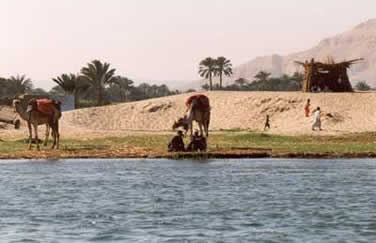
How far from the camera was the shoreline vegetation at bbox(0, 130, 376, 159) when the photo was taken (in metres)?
45.8

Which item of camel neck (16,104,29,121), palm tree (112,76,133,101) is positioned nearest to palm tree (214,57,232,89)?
palm tree (112,76,133,101)

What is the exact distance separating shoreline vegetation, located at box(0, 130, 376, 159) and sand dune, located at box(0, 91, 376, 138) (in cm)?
1034

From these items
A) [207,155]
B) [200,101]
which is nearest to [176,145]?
[207,155]

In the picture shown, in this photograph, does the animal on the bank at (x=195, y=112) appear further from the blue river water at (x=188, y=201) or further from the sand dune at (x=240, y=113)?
the sand dune at (x=240, y=113)

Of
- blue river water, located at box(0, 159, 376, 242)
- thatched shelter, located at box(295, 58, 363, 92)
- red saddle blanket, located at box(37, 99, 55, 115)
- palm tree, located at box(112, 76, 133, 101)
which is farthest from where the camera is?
palm tree, located at box(112, 76, 133, 101)

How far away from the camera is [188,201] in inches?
1153

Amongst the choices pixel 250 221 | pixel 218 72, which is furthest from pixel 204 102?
pixel 218 72

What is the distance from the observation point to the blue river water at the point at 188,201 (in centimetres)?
2297

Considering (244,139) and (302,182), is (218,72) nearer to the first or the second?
(244,139)

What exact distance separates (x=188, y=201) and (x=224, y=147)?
66.4ft

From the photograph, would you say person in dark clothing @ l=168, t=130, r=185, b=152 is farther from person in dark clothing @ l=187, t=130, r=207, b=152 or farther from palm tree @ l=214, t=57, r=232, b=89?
palm tree @ l=214, t=57, r=232, b=89

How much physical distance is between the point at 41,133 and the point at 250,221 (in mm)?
38991

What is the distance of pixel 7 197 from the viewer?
30391 millimetres

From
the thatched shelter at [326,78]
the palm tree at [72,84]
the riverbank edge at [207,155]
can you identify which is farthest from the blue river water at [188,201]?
the palm tree at [72,84]
